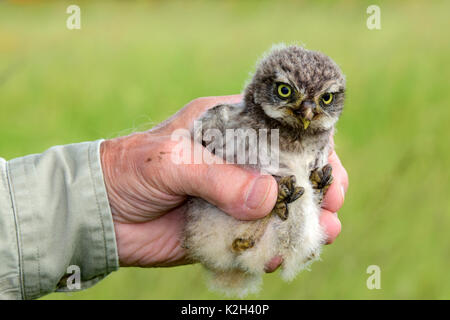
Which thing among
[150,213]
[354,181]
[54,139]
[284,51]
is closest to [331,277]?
[354,181]

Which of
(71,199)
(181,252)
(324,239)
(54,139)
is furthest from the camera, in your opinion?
(54,139)

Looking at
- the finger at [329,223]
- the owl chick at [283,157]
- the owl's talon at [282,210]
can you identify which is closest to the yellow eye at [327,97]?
the owl chick at [283,157]

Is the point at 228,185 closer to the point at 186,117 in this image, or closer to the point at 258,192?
the point at 258,192

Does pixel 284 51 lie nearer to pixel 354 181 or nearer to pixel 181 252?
pixel 181 252

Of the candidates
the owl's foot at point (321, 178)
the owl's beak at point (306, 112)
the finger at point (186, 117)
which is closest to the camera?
the owl's beak at point (306, 112)

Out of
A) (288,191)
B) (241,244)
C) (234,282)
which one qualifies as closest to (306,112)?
(288,191)

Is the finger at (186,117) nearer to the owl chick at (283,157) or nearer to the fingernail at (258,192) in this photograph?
the owl chick at (283,157)
